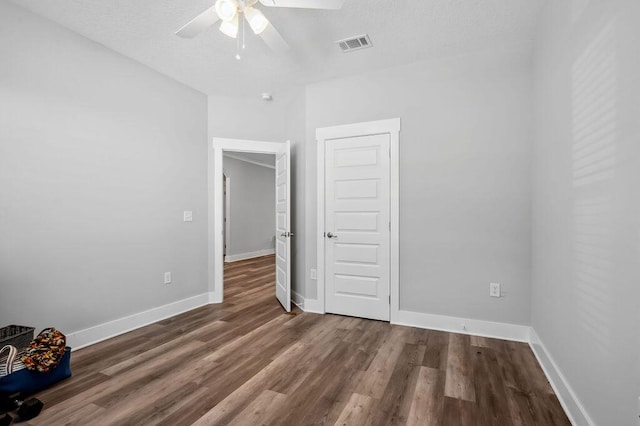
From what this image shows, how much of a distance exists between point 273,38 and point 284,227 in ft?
7.24

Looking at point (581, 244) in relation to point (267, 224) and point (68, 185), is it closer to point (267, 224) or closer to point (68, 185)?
point (68, 185)

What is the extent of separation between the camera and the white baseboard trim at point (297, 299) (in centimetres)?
386

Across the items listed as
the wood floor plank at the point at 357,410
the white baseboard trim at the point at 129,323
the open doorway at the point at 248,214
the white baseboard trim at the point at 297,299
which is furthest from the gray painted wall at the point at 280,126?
the open doorway at the point at 248,214

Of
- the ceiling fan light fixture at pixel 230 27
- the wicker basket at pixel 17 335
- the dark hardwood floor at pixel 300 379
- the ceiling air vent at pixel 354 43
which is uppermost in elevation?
the ceiling air vent at pixel 354 43

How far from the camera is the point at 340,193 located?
3572mm

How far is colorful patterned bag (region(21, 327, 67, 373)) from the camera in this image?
6.61 ft

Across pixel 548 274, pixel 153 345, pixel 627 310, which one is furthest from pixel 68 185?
pixel 548 274

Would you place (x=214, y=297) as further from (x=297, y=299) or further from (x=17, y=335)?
(x=17, y=335)

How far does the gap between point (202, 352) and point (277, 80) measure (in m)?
3.03

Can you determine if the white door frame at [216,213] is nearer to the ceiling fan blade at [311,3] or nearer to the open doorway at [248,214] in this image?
the open doorway at [248,214]

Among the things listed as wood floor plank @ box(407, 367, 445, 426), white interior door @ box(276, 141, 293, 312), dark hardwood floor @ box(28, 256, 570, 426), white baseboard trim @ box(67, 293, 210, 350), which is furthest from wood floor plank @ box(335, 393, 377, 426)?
white baseboard trim @ box(67, 293, 210, 350)

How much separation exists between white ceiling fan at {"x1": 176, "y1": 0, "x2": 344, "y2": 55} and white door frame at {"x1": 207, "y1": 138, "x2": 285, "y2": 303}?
6.59 feet

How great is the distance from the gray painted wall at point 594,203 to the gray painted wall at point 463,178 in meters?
0.52

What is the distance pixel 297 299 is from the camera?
13.0 ft
